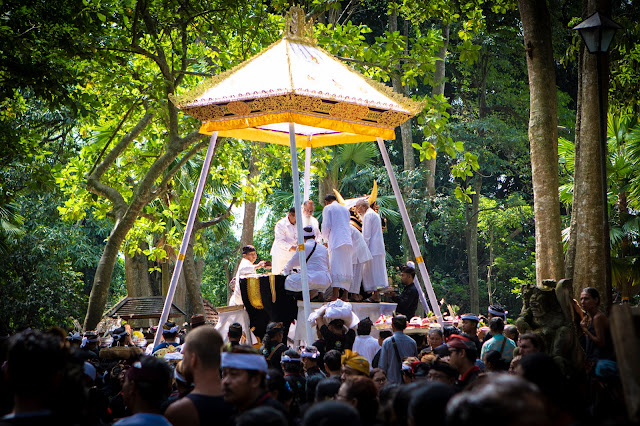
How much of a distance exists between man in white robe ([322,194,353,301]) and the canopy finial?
10.4 ft

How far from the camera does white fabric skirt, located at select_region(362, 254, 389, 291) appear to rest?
14344 mm

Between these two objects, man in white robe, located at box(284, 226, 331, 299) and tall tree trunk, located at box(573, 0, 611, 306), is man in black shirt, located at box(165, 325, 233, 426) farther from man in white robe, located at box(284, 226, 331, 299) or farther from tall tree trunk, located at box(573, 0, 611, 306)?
man in white robe, located at box(284, 226, 331, 299)

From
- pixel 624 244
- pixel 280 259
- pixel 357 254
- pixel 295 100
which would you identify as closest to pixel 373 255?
pixel 357 254

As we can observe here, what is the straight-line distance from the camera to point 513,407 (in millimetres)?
2920

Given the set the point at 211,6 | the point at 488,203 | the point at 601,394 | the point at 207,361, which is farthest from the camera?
the point at 488,203

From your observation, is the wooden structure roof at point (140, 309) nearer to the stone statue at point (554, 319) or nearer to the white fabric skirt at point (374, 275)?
the white fabric skirt at point (374, 275)

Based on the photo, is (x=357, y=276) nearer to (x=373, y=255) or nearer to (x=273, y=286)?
(x=373, y=255)

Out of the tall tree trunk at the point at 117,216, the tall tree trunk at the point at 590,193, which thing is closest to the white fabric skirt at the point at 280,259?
the tall tree trunk at the point at 117,216

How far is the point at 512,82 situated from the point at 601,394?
29593mm

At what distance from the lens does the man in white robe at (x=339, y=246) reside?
1347 centimetres

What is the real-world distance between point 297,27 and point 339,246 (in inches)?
163

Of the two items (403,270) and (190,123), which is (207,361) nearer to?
(403,270)

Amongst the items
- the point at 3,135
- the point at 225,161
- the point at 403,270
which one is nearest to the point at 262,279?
the point at 403,270

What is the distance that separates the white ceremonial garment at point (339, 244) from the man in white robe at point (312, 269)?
0.95ft
